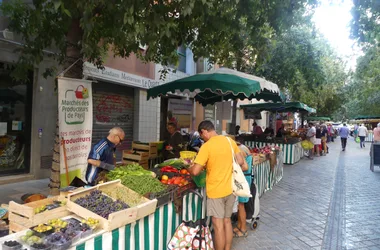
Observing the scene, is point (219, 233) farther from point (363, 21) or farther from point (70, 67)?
point (363, 21)

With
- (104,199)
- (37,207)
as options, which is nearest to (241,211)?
(104,199)

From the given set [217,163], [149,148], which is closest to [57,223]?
[217,163]

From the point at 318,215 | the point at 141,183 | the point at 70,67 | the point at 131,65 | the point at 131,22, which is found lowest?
the point at 318,215

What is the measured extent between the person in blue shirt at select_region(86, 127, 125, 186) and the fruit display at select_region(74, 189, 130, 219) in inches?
42.3

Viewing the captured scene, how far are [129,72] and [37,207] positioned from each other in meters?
8.40

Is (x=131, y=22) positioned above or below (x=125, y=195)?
above

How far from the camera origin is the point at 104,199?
2885 mm

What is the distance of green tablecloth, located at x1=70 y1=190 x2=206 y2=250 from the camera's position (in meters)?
2.44

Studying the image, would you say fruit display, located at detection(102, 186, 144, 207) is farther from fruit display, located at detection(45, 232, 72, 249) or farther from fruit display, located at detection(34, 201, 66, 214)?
fruit display, located at detection(45, 232, 72, 249)

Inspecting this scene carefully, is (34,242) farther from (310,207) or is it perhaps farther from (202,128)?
(310,207)

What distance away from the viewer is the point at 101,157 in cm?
420

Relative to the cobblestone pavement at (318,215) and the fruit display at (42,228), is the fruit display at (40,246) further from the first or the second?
the cobblestone pavement at (318,215)

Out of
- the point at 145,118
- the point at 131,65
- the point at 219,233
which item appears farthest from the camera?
the point at 145,118

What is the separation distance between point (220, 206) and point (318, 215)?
11.0 feet
